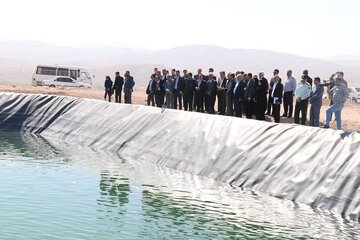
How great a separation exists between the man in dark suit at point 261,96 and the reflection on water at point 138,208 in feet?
16.3

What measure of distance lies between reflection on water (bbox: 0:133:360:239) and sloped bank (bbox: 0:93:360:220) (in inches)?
19.4

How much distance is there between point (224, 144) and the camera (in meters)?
17.9

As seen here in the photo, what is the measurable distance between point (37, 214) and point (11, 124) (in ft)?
52.5

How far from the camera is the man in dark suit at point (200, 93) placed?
80.2 ft

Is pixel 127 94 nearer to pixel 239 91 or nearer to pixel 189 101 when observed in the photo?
pixel 189 101

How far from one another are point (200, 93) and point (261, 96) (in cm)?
341

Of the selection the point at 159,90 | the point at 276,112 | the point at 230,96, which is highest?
the point at 230,96

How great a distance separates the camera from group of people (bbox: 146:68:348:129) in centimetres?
2013

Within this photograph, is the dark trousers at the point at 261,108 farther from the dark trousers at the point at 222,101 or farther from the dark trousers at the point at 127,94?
the dark trousers at the point at 127,94

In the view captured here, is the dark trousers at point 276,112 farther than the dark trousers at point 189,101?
No

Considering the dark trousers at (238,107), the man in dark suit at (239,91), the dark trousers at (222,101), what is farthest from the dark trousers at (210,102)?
the man in dark suit at (239,91)

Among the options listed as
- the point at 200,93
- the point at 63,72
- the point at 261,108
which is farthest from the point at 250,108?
the point at 63,72

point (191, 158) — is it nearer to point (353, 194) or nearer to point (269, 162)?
point (269, 162)

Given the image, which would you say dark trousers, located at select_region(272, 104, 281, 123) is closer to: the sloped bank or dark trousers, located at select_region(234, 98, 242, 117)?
dark trousers, located at select_region(234, 98, 242, 117)
